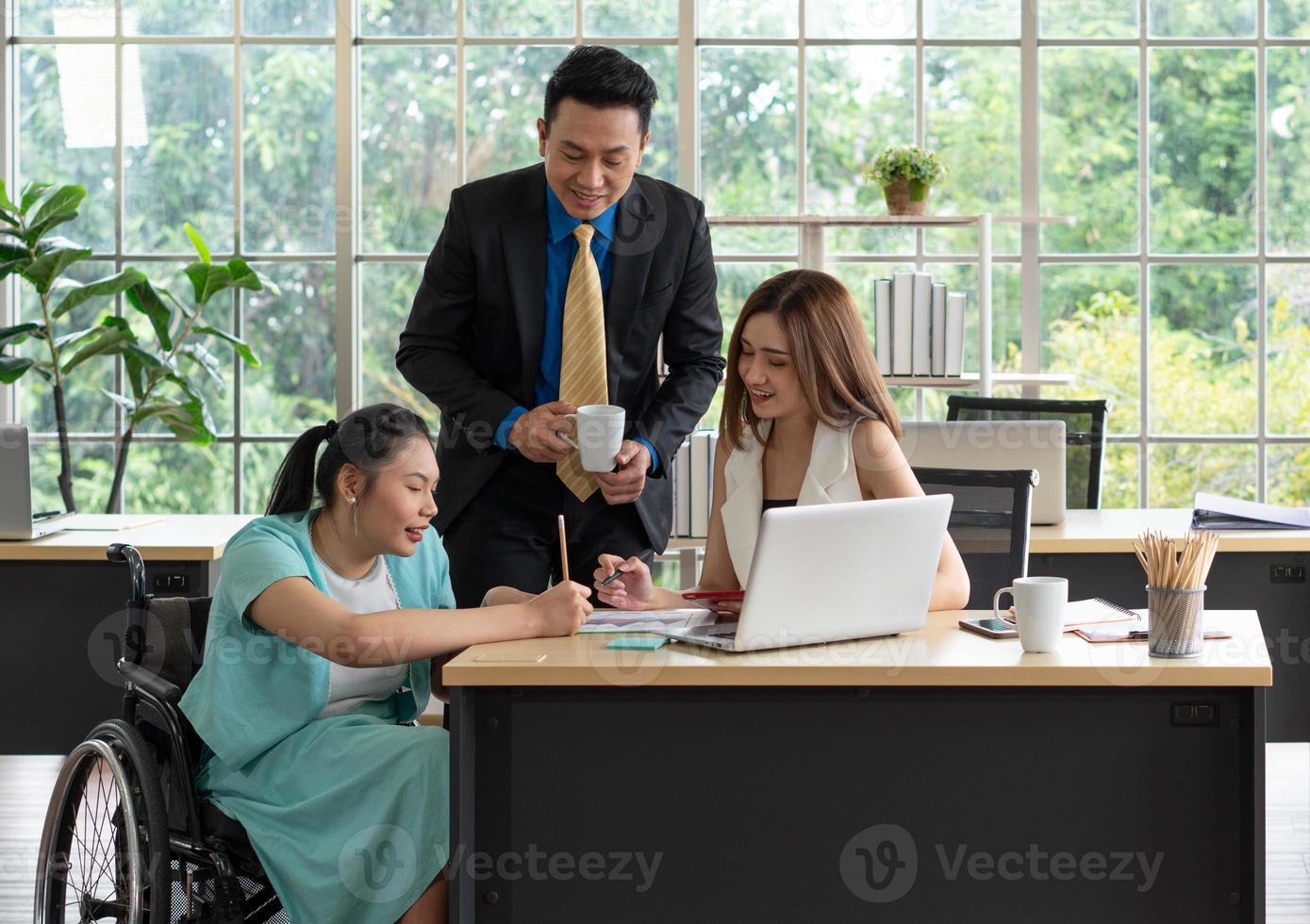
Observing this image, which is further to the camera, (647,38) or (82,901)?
(647,38)

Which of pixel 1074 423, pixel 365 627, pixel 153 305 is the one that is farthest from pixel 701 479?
pixel 365 627

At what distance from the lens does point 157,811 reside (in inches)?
75.6

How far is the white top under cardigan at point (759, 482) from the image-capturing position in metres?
2.36

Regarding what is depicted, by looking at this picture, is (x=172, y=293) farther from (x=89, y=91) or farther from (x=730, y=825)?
(x=730, y=825)

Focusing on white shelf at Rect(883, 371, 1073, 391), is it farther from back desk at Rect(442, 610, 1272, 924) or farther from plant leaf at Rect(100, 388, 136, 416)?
back desk at Rect(442, 610, 1272, 924)

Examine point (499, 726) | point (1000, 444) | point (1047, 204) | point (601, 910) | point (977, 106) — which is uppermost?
point (977, 106)

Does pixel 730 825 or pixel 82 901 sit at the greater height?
pixel 730 825

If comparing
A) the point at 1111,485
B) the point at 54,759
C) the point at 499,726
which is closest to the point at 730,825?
the point at 499,726

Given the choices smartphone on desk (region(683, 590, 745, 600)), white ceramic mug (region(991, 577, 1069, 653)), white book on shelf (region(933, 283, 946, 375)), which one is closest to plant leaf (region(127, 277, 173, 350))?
white book on shelf (region(933, 283, 946, 375))

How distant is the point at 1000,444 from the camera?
3.26m

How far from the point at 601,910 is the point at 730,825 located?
0.21m

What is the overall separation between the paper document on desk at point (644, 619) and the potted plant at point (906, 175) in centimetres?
277

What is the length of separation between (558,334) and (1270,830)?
2.28 m

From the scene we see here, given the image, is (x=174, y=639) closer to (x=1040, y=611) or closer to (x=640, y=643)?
(x=640, y=643)
